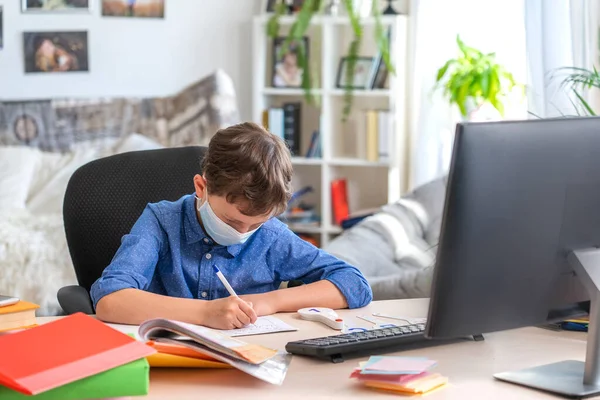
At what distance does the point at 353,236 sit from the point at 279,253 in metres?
1.75

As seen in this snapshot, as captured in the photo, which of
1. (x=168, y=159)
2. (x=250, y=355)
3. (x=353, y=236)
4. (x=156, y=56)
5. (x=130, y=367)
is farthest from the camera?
(x=156, y=56)

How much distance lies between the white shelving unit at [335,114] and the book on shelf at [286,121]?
6 centimetres

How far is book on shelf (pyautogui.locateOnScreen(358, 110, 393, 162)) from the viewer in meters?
4.57

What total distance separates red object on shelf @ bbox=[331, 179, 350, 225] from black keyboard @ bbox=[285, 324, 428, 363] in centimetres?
323

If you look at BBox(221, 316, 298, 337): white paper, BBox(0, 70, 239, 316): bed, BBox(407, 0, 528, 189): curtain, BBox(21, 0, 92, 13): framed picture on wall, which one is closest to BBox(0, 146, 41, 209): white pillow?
BBox(0, 70, 239, 316): bed

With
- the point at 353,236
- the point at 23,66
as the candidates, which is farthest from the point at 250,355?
the point at 23,66

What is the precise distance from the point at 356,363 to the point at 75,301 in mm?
741

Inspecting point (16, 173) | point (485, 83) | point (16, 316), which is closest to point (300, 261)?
point (16, 316)

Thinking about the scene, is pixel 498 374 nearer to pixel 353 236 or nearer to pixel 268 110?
pixel 353 236

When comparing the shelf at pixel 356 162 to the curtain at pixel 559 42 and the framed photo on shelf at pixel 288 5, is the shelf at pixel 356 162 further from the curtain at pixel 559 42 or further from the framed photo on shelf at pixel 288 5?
the curtain at pixel 559 42

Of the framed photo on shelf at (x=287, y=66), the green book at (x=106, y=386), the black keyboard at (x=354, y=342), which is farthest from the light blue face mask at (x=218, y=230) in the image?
the framed photo on shelf at (x=287, y=66)

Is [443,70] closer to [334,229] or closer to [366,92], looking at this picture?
[366,92]

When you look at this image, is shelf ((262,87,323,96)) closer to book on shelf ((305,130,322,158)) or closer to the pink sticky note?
book on shelf ((305,130,322,158))

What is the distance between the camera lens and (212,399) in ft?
4.07
